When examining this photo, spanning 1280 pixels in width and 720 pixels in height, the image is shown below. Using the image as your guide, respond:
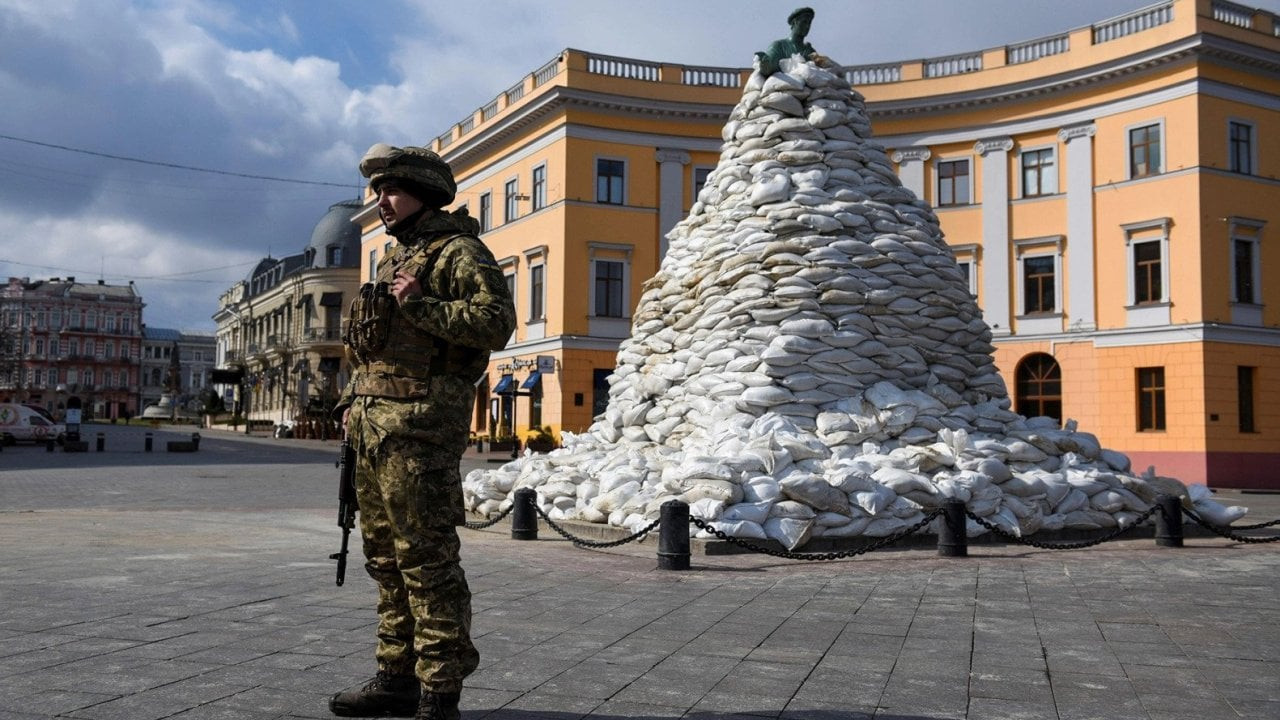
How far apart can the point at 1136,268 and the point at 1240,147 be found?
12.1ft

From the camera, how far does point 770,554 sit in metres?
7.82

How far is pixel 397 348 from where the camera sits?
3.59 meters

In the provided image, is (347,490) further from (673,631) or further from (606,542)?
(606,542)

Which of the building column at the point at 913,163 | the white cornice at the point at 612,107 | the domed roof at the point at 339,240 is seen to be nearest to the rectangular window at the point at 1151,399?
the building column at the point at 913,163

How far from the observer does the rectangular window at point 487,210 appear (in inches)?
1396

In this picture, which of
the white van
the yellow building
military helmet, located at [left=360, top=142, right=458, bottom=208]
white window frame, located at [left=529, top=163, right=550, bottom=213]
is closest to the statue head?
military helmet, located at [left=360, top=142, right=458, bottom=208]

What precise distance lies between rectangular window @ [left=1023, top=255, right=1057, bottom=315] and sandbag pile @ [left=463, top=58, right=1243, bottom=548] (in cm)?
1800

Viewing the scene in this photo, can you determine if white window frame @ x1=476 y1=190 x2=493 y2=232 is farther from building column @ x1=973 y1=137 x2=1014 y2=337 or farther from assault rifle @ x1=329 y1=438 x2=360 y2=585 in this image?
assault rifle @ x1=329 y1=438 x2=360 y2=585

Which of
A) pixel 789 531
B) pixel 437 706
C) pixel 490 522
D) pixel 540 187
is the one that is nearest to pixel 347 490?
pixel 437 706

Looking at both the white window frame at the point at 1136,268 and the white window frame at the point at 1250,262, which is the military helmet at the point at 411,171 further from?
the white window frame at the point at 1250,262

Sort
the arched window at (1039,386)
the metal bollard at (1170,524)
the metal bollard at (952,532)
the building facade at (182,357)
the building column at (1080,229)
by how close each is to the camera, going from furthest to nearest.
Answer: the building facade at (182,357) < the arched window at (1039,386) < the building column at (1080,229) < the metal bollard at (1170,524) < the metal bollard at (952,532)

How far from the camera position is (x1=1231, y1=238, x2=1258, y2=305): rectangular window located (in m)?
24.8

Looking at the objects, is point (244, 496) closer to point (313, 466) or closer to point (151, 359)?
point (313, 466)

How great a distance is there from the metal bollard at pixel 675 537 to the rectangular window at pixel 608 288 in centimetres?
2339
